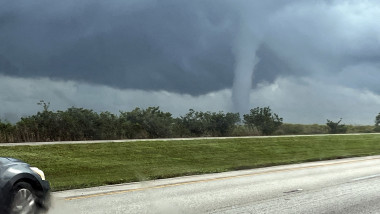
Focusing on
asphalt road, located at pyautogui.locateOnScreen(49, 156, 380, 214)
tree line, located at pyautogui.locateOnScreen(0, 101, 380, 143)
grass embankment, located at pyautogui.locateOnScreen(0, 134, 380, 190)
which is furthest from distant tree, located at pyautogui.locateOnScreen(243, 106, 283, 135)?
asphalt road, located at pyautogui.locateOnScreen(49, 156, 380, 214)

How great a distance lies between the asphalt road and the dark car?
3.28 ft

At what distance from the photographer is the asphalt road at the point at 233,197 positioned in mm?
8781

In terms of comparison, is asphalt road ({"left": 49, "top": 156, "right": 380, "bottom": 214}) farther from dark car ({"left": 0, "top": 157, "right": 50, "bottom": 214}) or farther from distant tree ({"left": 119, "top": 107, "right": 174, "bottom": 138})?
distant tree ({"left": 119, "top": 107, "right": 174, "bottom": 138})

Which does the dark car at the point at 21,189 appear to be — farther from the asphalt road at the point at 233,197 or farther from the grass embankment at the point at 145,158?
the grass embankment at the point at 145,158

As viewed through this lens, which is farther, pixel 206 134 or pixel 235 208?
pixel 206 134

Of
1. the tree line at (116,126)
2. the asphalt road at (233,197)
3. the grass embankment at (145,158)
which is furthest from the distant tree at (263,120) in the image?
the asphalt road at (233,197)

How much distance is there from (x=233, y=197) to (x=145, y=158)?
42.1 ft

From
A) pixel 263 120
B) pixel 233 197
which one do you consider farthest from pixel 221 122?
pixel 233 197

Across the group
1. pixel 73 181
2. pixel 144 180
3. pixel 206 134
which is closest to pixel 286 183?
pixel 144 180

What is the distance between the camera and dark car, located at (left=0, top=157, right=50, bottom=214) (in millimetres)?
6375

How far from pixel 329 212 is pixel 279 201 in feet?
4.92

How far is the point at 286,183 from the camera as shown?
1338 cm

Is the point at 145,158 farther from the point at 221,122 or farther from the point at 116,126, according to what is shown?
the point at 221,122

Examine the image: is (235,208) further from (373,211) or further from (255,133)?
(255,133)
